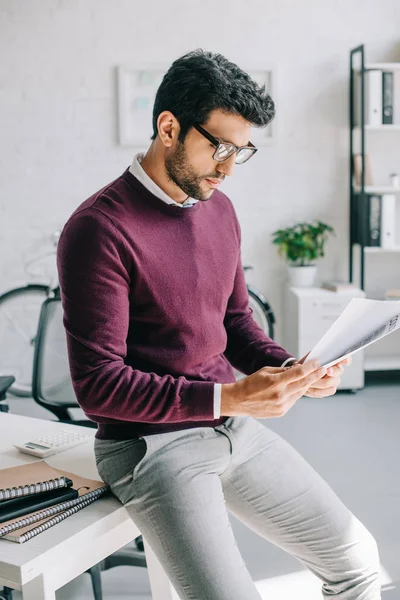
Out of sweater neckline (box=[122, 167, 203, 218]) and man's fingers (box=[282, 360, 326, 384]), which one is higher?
sweater neckline (box=[122, 167, 203, 218])

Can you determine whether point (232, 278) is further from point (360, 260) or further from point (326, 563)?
point (360, 260)

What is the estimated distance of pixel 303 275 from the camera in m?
4.23

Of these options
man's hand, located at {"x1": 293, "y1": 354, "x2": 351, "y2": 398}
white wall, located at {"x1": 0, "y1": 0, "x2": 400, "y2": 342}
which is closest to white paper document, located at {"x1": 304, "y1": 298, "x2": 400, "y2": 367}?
man's hand, located at {"x1": 293, "y1": 354, "x2": 351, "y2": 398}

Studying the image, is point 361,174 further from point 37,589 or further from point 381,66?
point 37,589

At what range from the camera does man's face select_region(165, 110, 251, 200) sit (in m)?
1.47

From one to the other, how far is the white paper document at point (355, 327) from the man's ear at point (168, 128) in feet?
1.64

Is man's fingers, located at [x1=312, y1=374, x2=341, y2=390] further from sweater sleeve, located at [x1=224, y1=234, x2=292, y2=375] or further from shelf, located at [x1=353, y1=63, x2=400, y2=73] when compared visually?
shelf, located at [x1=353, y1=63, x2=400, y2=73]

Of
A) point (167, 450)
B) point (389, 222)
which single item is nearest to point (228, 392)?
point (167, 450)

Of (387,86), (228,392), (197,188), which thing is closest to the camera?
(228,392)

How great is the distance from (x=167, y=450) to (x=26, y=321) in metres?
3.08

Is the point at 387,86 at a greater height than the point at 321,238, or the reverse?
the point at 387,86

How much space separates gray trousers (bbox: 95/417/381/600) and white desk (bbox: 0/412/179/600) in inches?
2.0

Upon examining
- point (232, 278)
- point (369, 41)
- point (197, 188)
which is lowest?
point (232, 278)

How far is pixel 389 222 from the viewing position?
410 centimetres
